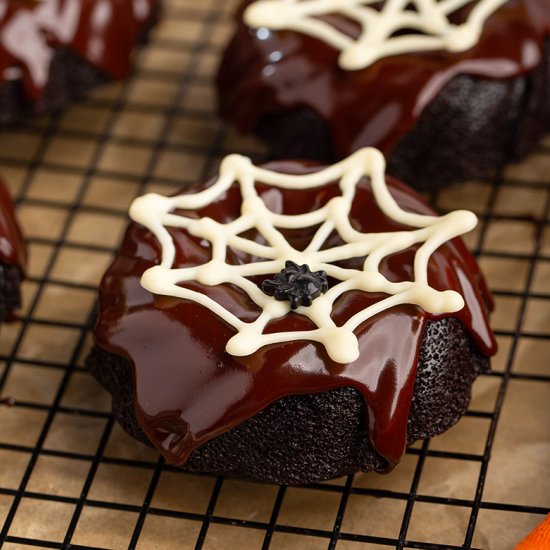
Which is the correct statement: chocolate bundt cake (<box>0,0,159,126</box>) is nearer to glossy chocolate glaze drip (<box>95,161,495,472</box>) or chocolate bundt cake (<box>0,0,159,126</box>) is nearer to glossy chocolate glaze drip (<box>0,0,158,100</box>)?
glossy chocolate glaze drip (<box>0,0,158,100</box>)

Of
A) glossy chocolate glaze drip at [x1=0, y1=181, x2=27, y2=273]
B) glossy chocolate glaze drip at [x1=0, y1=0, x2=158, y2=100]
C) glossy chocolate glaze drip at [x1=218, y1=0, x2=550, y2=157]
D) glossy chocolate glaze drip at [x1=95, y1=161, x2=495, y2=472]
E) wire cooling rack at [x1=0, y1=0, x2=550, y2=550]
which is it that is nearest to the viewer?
glossy chocolate glaze drip at [x1=95, y1=161, x2=495, y2=472]

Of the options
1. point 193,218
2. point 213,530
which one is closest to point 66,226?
point 193,218

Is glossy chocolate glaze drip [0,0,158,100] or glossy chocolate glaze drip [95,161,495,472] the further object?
glossy chocolate glaze drip [0,0,158,100]

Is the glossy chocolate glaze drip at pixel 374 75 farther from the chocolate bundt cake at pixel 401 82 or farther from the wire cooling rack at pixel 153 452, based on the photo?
the wire cooling rack at pixel 153 452

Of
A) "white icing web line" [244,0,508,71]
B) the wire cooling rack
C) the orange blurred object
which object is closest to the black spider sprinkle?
the wire cooling rack

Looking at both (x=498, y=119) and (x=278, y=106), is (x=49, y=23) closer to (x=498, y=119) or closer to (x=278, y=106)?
(x=278, y=106)

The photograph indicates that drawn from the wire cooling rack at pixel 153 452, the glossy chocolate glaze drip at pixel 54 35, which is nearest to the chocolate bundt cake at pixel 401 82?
the wire cooling rack at pixel 153 452
